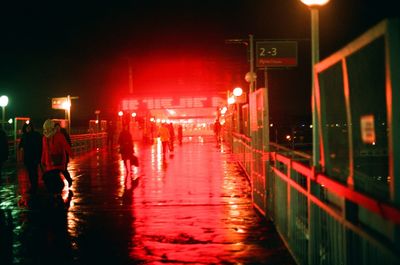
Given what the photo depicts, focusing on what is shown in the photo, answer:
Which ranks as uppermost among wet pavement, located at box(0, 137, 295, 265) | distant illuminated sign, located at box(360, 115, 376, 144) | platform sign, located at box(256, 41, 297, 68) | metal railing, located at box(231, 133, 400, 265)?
platform sign, located at box(256, 41, 297, 68)

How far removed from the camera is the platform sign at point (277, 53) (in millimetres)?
15945

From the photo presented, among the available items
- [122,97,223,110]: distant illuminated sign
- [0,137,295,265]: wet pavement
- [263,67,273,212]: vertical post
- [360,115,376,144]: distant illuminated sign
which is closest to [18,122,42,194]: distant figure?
[0,137,295,265]: wet pavement

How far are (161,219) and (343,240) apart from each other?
210 inches

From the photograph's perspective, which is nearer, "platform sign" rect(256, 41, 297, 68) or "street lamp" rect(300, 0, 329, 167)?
"street lamp" rect(300, 0, 329, 167)

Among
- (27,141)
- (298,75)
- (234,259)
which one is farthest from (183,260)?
(298,75)

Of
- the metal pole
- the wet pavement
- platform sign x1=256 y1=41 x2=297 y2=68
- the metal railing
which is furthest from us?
platform sign x1=256 y1=41 x2=297 y2=68

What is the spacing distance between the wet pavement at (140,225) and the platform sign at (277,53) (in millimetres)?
3639

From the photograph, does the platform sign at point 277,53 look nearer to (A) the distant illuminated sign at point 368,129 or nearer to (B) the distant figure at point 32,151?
(B) the distant figure at point 32,151

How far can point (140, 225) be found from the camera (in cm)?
895

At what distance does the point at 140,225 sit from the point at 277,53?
8.77 m

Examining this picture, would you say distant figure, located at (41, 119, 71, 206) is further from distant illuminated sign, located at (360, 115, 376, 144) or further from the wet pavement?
distant illuminated sign, located at (360, 115, 376, 144)

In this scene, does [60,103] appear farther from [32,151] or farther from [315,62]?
[315,62]

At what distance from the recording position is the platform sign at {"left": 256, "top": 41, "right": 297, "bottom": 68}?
15.9 meters

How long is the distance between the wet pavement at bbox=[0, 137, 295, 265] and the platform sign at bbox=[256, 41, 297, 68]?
3.64m
